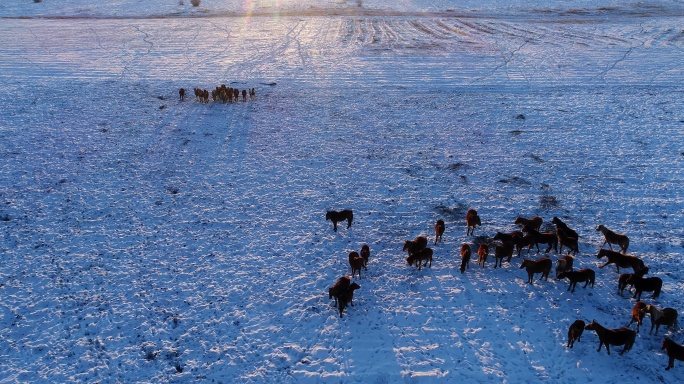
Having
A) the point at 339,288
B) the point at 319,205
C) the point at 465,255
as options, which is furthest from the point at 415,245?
the point at 319,205

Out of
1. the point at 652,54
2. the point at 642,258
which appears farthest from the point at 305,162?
the point at 652,54

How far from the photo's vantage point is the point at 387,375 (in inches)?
353

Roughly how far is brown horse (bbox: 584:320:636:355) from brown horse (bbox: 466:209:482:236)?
4.26 metres

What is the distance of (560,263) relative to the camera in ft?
36.7

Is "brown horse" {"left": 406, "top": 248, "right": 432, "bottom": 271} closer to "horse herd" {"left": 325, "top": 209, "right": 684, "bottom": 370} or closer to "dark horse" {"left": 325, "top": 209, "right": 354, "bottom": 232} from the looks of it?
"horse herd" {"left": 325, "top": 209, "right": 684, "bottom": 370}

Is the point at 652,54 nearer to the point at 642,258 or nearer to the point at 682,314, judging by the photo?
the point at 642,258

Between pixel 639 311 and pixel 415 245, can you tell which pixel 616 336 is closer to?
pixel 639 311

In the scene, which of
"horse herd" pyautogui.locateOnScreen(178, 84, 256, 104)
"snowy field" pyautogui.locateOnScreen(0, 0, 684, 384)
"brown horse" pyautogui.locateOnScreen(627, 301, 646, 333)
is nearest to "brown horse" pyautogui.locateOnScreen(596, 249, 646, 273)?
"snowy field" pyautogui.locateOnScreen(0, 0, 684, 384)

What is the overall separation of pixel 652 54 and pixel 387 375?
32.6m

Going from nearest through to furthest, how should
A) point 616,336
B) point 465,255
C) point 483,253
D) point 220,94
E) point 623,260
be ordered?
point 616,336
point 623,260
point 465,255
point 483,253
point 220,94

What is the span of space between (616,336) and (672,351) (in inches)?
38.2

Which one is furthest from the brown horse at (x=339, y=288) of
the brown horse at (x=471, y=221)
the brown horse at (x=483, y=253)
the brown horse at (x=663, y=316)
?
the brown horse at (x=663, y=316)

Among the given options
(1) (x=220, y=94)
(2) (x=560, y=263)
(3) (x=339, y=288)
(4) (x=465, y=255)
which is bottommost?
(3) (x=339, y=288)

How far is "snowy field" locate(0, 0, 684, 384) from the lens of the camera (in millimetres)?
9477
